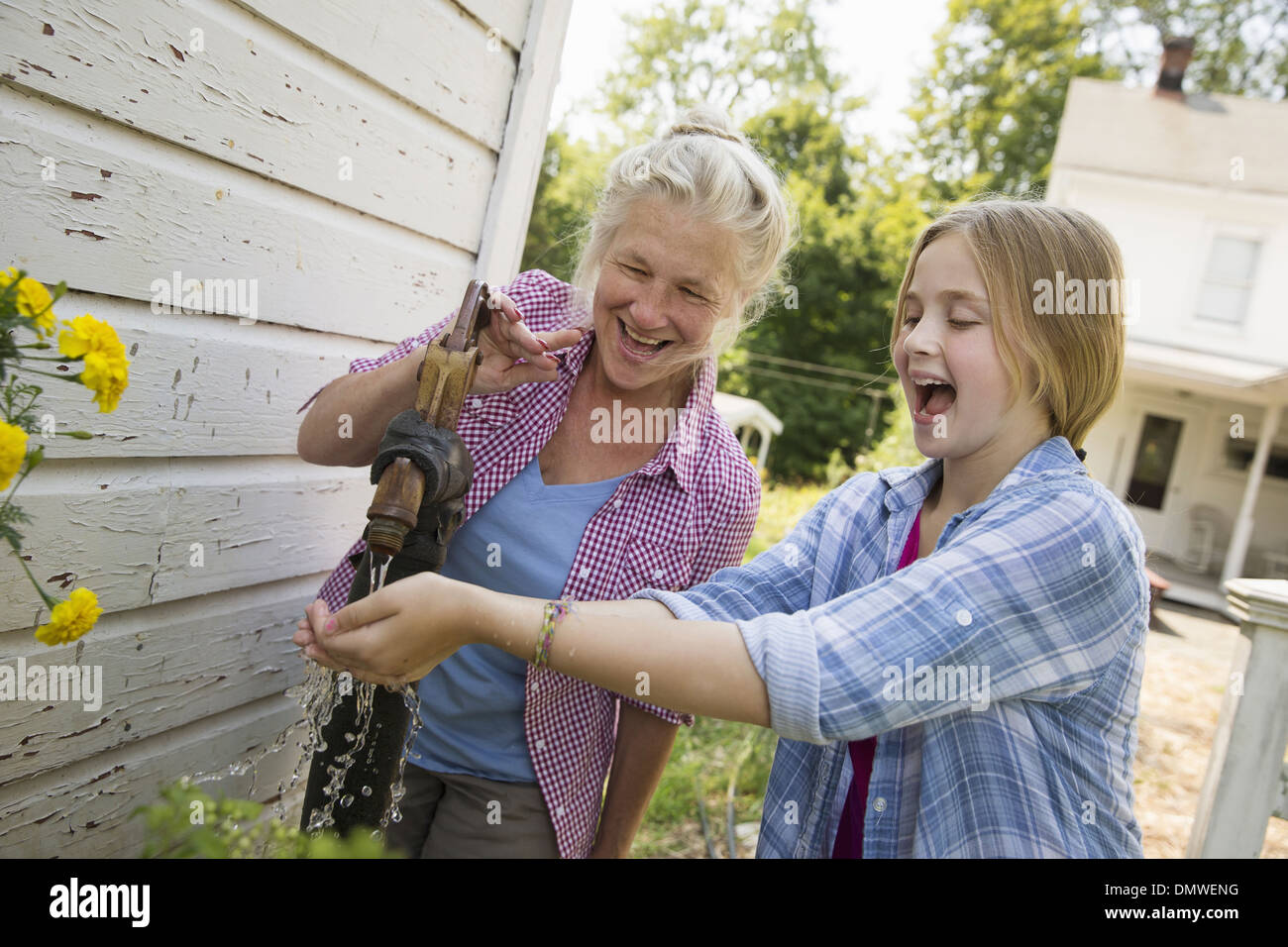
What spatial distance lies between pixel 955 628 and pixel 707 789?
4.08 metres

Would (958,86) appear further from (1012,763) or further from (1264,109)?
(1012,763)

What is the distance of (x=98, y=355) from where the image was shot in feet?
3.59

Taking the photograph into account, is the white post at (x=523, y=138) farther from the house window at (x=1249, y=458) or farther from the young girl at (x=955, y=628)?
the house window at (x=1249, y=458)

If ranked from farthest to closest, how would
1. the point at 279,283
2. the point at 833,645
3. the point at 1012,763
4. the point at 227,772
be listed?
1. the point at 227,772
2. the point at 279,283
3. the point at 1012,763
4. the point at 833,645

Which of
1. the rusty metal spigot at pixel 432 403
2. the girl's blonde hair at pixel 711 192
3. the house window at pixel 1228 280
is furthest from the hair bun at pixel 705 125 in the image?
the house window at pixel 1228 280

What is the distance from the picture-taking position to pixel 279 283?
202 cm

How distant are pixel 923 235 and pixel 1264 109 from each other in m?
20.1

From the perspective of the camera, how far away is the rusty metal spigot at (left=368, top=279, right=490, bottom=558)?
135 centimetres

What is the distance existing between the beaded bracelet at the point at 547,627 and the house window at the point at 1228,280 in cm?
1739

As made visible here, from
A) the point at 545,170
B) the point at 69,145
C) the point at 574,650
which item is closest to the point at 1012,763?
the point at 574,650

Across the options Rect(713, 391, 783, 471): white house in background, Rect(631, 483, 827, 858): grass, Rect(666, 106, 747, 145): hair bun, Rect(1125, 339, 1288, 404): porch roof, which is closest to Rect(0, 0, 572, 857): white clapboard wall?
Rect(666, 106, 747, 145): hair bun

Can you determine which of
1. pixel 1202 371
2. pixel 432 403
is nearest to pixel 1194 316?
pixel 1202 371

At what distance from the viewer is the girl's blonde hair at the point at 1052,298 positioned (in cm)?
156
